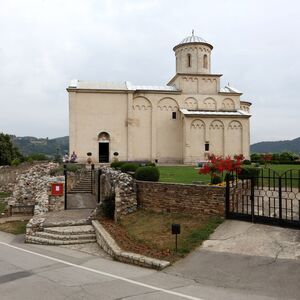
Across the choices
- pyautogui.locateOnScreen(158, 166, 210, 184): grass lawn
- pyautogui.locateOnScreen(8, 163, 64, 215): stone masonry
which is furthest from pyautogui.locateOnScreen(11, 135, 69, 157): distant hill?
pyautogui.locateOnScreen(158, 166, 210, 184): grass lawn

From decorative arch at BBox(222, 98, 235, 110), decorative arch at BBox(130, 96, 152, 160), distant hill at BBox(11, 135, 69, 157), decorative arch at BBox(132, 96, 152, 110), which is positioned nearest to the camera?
decorative arch at BBox(130, 96, 152, 160)

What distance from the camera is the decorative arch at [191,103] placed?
1630 inches

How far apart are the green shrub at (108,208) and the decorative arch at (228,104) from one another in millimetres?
29017

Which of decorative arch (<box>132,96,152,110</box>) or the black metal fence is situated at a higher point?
decorative arch (<box>132,96,152,110</box>)

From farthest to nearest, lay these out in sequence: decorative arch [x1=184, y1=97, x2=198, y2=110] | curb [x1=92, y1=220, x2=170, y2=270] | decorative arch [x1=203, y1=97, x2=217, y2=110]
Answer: decorative arch [x1=203, y1=97, x2=217, y2=110]
decorative arch [x1=184, y1=97, x2=198, y2=110]
curb [x1=92, y1=220, x2=170, y2=270]

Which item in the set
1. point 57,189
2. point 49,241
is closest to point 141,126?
point 57,189

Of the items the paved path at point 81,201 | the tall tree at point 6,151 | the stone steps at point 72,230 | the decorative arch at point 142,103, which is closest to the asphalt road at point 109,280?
the stone steps at point 72,230

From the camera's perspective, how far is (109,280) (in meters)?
8.80

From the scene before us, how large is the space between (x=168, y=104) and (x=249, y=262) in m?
32.7

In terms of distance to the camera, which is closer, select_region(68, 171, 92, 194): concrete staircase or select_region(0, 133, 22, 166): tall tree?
select_region(68, 171, 92, 194): concrete staircase

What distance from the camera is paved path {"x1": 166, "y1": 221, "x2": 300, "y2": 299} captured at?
26.2ft

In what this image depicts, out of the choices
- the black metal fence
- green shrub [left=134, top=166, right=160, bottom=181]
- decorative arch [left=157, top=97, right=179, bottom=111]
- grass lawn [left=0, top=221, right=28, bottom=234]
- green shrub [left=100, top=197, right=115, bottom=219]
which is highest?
decorative arch [left=157, top=97, right=179, bottom=111]

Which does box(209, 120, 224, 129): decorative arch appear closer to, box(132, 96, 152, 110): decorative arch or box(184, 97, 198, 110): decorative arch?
box(184, 97, 198, 110): decorative arch

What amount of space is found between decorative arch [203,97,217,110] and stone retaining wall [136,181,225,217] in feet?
91.6
